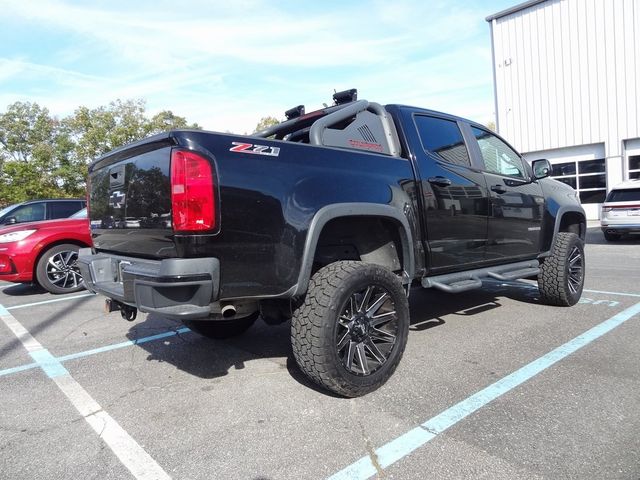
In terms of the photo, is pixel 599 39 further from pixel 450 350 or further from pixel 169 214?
pixel 169 214

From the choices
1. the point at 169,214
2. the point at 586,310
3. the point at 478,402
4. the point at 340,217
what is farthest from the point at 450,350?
the point at 169,214

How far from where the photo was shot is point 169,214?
260cm

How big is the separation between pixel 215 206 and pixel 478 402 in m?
1.99

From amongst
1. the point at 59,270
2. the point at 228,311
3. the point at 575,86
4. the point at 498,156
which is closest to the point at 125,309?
the point at 228,311

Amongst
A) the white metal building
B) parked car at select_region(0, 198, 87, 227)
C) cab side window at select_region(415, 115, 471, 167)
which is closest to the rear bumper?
cab side window at select_region(415, 115, 471, 167)

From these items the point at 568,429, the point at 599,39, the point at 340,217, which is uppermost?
the point at 599,39

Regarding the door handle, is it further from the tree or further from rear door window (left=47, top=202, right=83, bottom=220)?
the tree

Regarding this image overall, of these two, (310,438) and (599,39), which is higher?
(599,39)

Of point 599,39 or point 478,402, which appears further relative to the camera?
point 599,39

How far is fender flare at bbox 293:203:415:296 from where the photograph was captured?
9.23ft

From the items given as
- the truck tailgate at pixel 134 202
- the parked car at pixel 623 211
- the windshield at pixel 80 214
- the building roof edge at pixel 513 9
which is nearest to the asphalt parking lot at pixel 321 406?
the truck tailgate at pixel 134 202

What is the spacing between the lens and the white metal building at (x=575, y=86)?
1753 centimetres

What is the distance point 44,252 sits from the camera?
23.9ft

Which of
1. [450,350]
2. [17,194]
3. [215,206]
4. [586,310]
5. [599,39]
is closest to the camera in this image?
[215,206]
